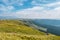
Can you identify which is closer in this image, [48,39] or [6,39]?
[6,39]

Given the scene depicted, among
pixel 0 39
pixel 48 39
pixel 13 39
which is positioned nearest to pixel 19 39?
pixel 13 39

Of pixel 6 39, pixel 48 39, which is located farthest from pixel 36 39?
pixel 6 39

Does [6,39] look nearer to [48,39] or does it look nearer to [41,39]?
[41,39]

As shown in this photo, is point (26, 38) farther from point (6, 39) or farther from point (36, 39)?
point (6, 39)

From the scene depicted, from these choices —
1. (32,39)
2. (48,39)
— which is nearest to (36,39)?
(32,39)

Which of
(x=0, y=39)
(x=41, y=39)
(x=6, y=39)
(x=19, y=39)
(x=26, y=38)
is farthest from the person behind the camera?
(x=41, y=39)

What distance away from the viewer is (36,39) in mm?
42188

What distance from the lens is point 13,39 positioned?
3653 cm

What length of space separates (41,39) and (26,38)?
487 cm

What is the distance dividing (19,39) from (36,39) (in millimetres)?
5670

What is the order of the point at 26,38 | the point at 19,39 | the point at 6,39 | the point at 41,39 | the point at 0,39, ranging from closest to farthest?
the point at 0,39 < the point at 6,39 < the point at 19,39 < the point at 26,38 < the point at 41,39

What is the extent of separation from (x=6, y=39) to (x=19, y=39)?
4230 millimetres

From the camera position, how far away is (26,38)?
40906 millimetres

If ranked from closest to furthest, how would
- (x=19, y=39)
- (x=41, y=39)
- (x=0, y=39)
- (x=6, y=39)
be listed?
(x=0, y=39), (x=6, y=39), (x=19, y=39), (x=41, y=39)
